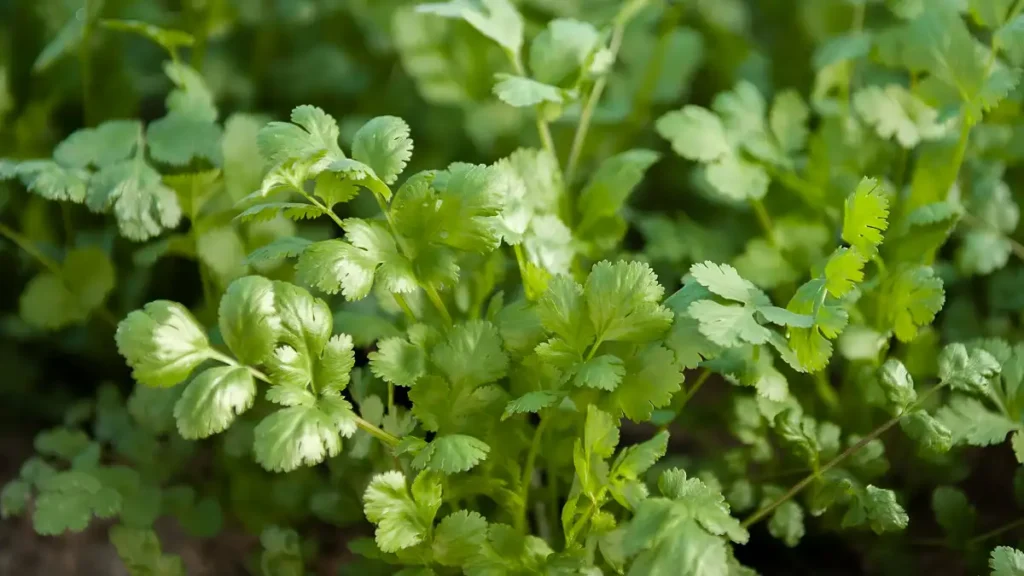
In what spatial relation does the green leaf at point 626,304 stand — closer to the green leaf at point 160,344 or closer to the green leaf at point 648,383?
the green leaf at point 648,383

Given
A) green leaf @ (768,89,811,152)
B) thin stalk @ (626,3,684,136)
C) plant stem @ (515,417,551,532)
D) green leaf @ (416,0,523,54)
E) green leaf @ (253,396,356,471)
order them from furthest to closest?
thin stalk @ (626,3,684,136) < green leaf @ (768,89,811,152) < green leaf @ (416,0,523,54) < plant stem @ (515,417,551,532) < green leaf @ (253,396,356,471)

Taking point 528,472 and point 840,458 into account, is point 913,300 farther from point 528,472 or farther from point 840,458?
point 528,472

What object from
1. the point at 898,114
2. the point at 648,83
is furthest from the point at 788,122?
the point at 648,83

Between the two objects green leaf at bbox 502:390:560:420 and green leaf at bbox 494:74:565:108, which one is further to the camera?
green leaf at bbox 494:74:565:108

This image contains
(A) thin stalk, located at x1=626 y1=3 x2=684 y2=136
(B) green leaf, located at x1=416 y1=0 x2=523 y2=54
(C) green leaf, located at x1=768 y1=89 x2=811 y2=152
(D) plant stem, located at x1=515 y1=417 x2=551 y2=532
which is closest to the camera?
(D) plant stem, located at x1=515 y1=417 x2=551 y2=532

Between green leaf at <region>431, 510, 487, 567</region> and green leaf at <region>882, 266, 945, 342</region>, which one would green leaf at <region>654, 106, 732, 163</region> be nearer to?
green leaf at <region>882, 266, 945, 342</region>

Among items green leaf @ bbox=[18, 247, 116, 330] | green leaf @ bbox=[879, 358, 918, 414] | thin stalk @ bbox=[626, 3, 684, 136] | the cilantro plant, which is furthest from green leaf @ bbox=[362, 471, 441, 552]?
thin stalk @ bbox=[626, 3, 684, 136]

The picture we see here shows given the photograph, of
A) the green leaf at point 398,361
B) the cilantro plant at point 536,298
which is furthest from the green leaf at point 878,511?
the green leaf at point 398,361
